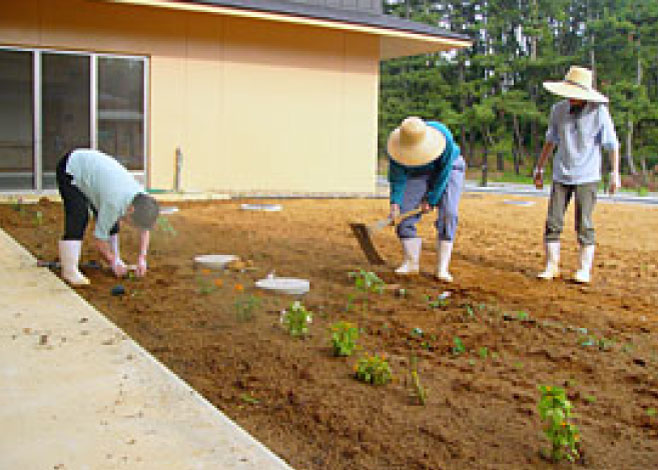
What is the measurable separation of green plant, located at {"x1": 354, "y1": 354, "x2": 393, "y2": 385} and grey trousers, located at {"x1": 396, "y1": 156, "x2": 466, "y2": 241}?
2.60m

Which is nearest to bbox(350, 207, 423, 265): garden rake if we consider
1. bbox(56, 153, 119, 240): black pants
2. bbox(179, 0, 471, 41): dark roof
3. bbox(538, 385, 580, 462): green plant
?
bbox(56, 153, 119, 240): black pants

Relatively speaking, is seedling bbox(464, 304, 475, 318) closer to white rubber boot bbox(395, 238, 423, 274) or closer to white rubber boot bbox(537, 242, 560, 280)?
white rubber boot bbox(395, 238, 423, 274)

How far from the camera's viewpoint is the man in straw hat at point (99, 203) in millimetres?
4934

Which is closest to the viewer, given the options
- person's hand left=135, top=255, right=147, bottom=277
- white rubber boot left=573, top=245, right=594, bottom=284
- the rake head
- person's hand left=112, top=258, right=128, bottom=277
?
person's hand left=135, top=255, right=147, bottom=277

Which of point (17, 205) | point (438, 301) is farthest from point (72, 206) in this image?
point (17, 205)

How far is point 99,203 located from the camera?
510 centimetres

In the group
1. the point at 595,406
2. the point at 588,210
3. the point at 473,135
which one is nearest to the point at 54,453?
the point at 595,406

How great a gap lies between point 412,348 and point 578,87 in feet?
10.5

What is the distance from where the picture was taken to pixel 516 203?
13492mm

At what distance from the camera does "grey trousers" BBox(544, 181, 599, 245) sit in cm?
611

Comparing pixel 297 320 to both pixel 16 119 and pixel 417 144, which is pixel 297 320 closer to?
pixel 417 144

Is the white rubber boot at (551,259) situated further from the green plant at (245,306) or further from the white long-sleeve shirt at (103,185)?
the white long-sleeve shirt at (103,185)

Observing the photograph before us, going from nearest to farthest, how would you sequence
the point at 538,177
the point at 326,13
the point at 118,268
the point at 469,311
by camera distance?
1. the point at 469,311
2. the point at 118,268
3. the point at 538,177
4. the point at 326,13

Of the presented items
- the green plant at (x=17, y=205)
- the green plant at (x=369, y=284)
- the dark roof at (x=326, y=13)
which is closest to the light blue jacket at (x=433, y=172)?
the green plant at (x=369, y=284)
